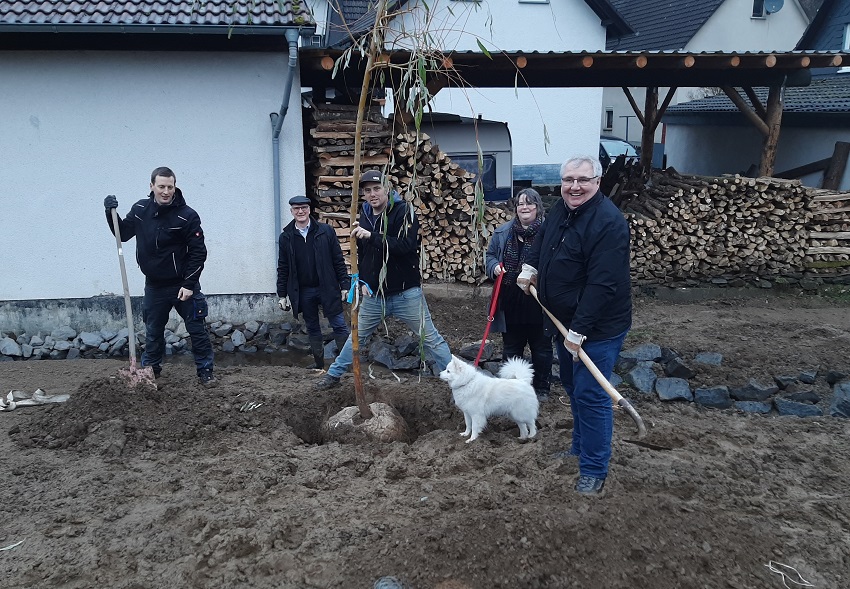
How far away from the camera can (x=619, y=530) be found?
3.74 metres

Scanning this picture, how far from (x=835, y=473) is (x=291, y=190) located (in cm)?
689

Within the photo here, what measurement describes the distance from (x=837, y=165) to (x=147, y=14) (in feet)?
42.4

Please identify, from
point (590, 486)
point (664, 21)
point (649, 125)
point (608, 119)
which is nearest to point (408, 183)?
point (590, 486)

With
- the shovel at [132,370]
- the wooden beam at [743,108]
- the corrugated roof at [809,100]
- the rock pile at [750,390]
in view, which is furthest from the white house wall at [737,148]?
the shovel at [132,370]

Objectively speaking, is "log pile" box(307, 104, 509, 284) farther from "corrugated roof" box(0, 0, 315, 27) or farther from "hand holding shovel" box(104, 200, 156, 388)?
"hand holding shovel" box(104, 200, 156, 388)

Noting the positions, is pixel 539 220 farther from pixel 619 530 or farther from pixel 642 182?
pixel 642 182

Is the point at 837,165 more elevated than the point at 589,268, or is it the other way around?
the point at 837,165

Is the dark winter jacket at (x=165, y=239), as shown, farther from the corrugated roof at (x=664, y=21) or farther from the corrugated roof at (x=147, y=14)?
the corrugated roof at (x=664, y=21)

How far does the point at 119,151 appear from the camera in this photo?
864 centimetres

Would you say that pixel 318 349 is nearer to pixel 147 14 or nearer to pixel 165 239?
pixel 165 239

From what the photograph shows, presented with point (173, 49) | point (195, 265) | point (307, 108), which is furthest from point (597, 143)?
point (195, 265)

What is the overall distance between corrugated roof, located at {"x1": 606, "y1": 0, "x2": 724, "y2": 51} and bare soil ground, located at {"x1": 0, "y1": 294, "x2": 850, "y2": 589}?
22.9 meters

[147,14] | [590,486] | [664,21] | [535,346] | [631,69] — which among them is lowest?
[590,486]

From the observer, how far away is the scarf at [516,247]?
18.7ft
